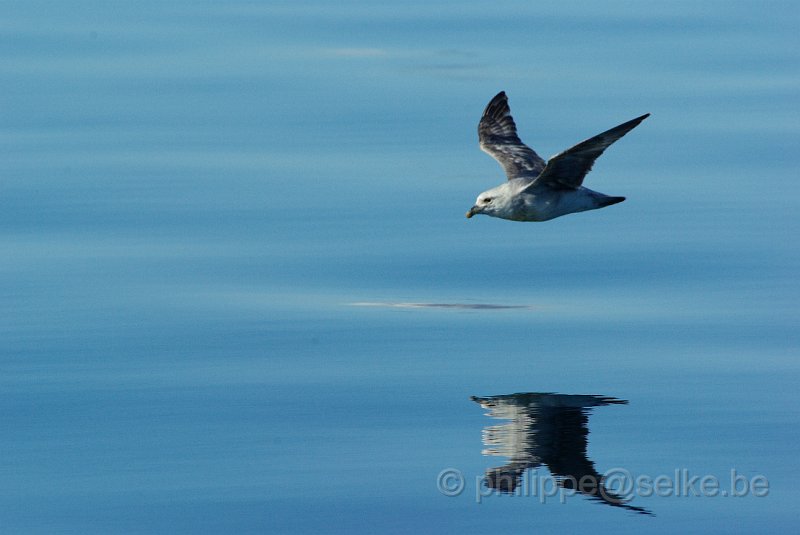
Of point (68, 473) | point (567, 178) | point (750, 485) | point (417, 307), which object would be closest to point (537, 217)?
point (567, 178)

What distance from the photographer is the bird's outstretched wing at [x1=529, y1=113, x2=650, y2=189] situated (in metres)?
12.1

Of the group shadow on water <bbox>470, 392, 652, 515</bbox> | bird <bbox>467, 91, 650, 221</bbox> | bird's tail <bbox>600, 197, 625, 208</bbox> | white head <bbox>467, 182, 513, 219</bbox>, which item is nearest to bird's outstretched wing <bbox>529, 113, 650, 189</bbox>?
bird <bbox>467, 91, 650, 221</bbox>

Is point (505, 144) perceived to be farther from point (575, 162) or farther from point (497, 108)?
point (575, 162)

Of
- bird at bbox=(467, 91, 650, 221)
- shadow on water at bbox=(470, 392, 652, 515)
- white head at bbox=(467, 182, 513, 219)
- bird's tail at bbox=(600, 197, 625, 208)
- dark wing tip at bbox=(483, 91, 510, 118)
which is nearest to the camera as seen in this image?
shadow on water at bbox=(470, 392, 652, 515)

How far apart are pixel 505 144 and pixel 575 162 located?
2860 mm

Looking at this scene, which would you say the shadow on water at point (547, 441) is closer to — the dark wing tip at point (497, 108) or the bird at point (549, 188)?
the bird at point (549, 188)

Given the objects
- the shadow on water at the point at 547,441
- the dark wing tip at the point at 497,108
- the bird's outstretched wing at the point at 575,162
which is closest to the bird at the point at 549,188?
the bird's outstretched wing at the point at 575,162

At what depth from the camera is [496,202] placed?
13.8 m

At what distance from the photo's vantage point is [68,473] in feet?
36.3

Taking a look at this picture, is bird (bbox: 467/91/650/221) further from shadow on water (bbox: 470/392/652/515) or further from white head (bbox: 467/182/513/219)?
shadow on water (bbox: 470/392/652/515)

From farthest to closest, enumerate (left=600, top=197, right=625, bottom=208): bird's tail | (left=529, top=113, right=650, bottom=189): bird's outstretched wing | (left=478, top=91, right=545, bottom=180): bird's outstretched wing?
(left=478, top=91, right=545, bottom=180): bird's outstretched wing
(left=600, top=197, right=625, bottom=208): bird's tail
(left=529, top=113, right=650, bottom=189): bird's outstretched wing

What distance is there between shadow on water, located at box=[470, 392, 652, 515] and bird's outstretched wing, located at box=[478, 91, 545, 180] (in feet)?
9.77

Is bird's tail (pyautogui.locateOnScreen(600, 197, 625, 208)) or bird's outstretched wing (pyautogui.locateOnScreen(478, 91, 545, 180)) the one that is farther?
bird's outstretched wing (pyautogui.locateOnScreen(478, 91, 545, 180))

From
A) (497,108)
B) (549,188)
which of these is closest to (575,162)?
(549,188)
